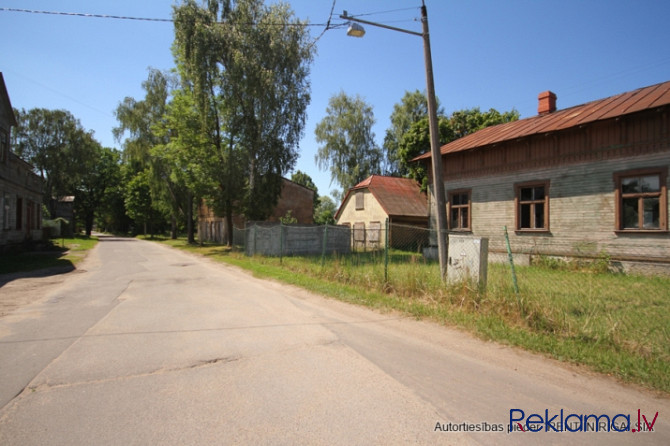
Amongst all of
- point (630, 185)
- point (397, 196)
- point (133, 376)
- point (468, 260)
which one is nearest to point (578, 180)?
point (630, 185)

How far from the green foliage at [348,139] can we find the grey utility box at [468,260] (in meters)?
33.2

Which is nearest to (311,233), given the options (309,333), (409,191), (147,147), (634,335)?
(409,191)

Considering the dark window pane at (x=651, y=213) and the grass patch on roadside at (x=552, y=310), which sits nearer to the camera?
the grass patch on roadside at (x=552, y=310)

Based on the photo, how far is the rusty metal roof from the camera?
13.2m

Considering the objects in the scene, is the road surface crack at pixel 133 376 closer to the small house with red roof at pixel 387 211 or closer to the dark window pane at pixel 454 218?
the dark window pane at pixel 454 218

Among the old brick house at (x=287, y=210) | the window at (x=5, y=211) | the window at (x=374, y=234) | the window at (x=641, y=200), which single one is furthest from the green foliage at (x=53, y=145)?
the window at (x=641, y=200)

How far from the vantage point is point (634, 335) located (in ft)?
17.8

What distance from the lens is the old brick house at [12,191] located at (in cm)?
1966

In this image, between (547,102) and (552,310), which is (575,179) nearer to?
(547,102)

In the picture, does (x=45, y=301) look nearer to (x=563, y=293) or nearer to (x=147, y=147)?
(x=563, y=293)

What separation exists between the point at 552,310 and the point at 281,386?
4.67 metres

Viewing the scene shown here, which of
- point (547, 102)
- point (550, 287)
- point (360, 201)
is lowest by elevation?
point (550, 287)

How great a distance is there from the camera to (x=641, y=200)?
43.2 ft

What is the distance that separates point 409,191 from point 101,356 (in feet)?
91.6
